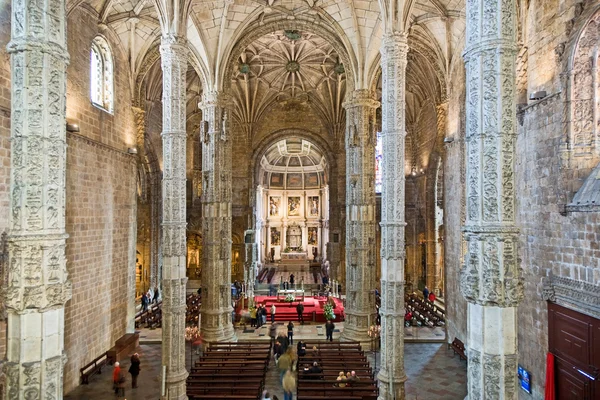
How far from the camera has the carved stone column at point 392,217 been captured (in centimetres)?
1170

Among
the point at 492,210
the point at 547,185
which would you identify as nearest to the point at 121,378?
the point at 492,210

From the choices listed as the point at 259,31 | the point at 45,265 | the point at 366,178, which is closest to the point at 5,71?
the point at 45,265

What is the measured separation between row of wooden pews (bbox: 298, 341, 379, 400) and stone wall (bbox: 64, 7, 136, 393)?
25.9 ft

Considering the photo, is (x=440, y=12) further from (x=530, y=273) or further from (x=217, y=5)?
(x=530, y=273)

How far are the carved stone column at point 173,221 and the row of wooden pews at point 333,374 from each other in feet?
12.0

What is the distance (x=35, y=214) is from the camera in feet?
17.6

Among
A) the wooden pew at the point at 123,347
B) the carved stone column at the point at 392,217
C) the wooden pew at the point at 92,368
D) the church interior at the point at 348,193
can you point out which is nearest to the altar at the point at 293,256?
the church interior at the point at 348,193

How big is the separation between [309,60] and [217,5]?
11.8 m

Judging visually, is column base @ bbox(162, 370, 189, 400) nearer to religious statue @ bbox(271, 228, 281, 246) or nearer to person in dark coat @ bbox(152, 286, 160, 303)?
person in dark coat @ bbox(152, 286, 160, 303)

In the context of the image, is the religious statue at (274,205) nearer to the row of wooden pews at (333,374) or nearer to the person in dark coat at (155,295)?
the person in dark coat at (155,295)

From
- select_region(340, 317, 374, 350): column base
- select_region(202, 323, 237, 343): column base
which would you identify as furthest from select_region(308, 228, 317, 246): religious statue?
select_region(202, 323, 237, 343): column base

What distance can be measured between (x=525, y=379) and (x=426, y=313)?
10.8 m

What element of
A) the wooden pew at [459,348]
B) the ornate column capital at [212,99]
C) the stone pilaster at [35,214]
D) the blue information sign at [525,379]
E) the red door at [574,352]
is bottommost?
the wooden pew at [459,348]

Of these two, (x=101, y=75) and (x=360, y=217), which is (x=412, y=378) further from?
(x=101, y=75)
